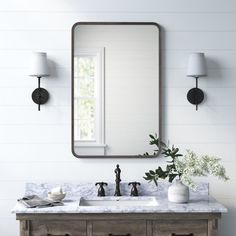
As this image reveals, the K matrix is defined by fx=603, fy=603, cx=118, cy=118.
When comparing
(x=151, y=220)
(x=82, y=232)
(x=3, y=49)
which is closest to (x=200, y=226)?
(x=151, y=220)

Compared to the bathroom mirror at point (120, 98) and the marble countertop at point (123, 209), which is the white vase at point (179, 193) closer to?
the marble countertop at point (123, 209)

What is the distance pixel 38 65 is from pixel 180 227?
1498 mm

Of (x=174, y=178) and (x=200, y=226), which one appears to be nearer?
(x=200, y=226)

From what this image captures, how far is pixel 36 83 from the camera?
4402 mm

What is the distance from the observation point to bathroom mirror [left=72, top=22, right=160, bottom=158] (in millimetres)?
4391

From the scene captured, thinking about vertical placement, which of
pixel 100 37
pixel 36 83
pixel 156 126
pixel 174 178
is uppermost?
pixel 100 37

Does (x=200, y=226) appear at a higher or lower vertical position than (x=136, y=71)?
lower

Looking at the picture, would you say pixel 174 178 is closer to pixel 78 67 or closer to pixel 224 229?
pixel 224 229

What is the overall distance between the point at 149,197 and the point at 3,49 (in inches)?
59.2

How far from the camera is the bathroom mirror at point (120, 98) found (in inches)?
173

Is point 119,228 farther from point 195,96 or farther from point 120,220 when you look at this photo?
point 195,96

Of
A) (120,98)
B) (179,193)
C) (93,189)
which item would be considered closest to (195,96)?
(120,98)

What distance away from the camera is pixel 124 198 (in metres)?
4.27

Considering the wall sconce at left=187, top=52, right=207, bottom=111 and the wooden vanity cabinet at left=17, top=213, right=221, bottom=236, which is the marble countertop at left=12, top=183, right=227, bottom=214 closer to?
the wooden vanity cabinet at left=17, top=213, right=221, bottom=236
